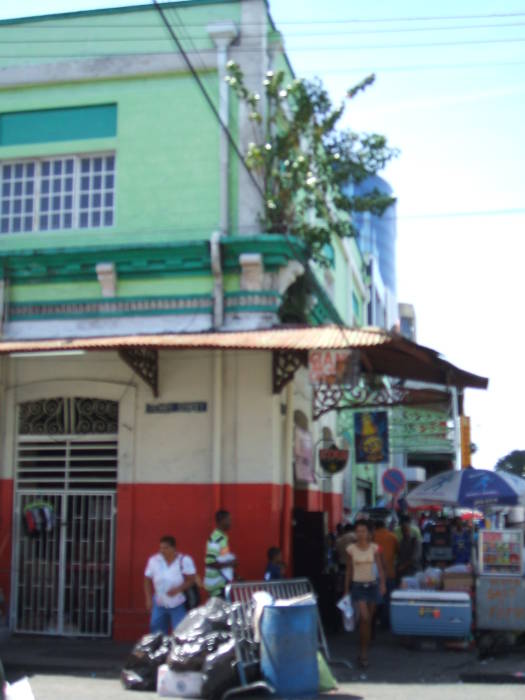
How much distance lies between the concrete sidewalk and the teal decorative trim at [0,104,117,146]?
292 inches

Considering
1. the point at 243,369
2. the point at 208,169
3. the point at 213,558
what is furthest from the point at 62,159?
the point at 213,558

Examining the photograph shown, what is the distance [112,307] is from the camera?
46.2ft

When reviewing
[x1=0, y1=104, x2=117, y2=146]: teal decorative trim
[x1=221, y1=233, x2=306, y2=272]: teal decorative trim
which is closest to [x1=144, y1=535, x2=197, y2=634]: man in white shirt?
[x1=221, y1=233, x2=306, y2=272]: teal decorative trim

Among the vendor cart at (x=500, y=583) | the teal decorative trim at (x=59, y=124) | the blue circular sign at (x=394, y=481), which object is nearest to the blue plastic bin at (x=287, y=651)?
the vendor cart at (x=500, y=583)

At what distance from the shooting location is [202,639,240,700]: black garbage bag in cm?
914

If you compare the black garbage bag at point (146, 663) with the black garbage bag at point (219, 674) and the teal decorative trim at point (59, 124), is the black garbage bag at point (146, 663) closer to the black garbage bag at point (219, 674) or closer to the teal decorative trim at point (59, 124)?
the black garbage bag at point (219, 674)

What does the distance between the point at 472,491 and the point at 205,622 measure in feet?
20.8

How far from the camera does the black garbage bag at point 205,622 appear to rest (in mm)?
9552

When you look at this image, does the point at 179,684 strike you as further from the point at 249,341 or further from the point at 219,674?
the point at 249,341

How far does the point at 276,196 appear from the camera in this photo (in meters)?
13.9

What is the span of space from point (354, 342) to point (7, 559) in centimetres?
627

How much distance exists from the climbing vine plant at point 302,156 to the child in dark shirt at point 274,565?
443 centimetres

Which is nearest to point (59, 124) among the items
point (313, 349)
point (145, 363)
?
point (145, 363)

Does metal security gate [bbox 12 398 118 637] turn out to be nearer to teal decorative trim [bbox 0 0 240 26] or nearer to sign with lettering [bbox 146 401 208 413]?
sign with lettering [bbox 146 401 208 413]
